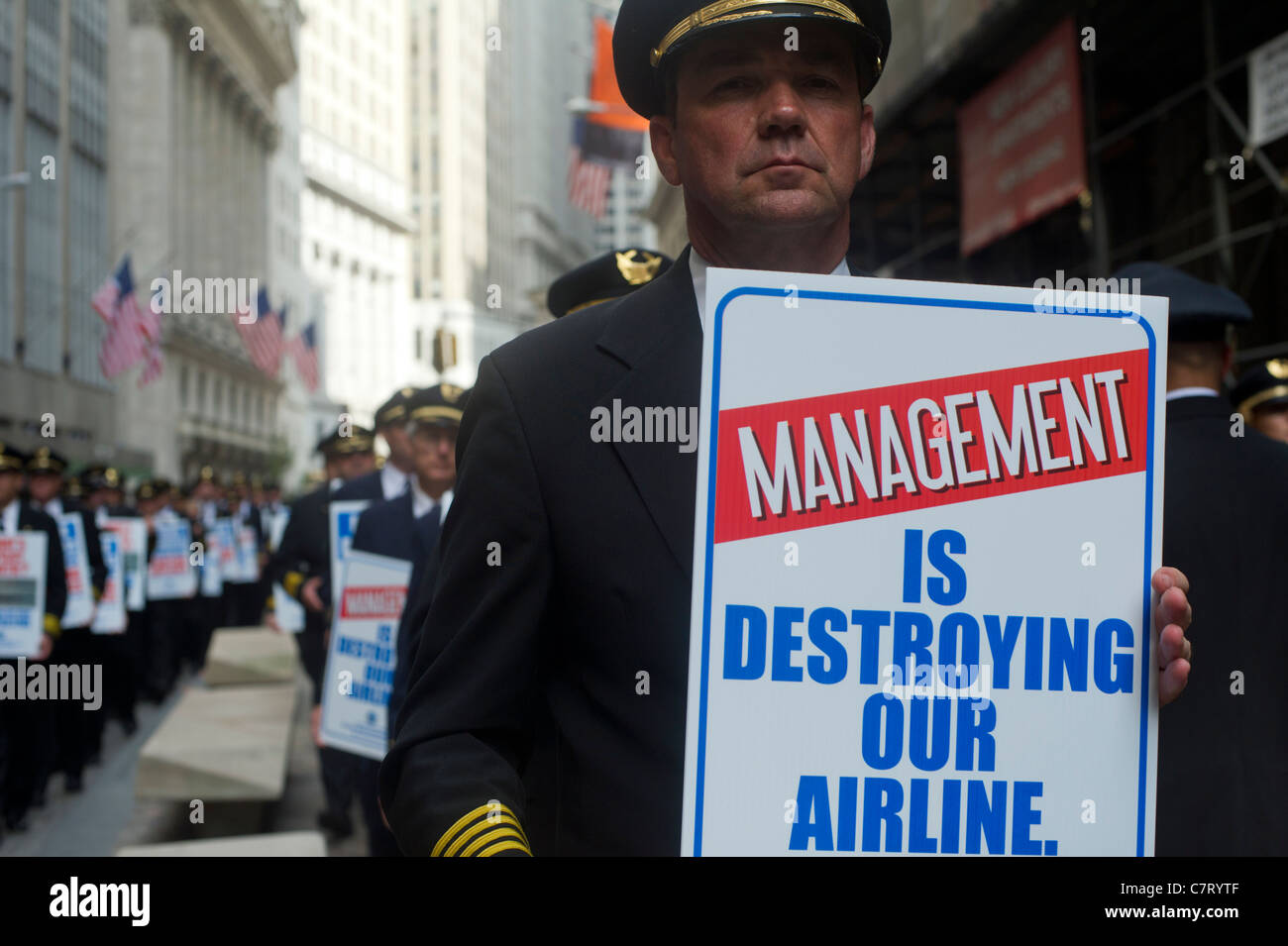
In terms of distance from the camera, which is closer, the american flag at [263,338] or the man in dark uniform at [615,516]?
the man in dark uniform at [615,516]

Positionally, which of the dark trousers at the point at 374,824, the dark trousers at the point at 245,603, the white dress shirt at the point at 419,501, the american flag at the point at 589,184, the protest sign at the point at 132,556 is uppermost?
the american flag at the point at 589,184

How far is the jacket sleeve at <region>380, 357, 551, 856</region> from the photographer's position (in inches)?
69.1

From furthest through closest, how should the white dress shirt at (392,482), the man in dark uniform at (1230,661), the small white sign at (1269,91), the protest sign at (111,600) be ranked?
the protest sign at (111,600), the small white sign at (1269,91), the white dress shirt at (392,482), the man in dark uniform at (1230,661)

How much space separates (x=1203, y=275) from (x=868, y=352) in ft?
38.8

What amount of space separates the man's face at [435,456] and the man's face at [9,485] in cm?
461

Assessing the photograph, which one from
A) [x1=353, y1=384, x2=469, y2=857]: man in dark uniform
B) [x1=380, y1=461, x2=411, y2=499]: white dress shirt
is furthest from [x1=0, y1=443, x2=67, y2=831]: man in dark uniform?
[x1=353, y1=384, x2=469, y2=857]: man in dark uniform

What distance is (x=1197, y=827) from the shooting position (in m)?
3.45

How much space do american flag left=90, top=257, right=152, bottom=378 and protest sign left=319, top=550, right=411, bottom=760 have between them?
19.0 meters

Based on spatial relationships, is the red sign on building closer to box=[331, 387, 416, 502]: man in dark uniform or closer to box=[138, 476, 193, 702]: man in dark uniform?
box=[331, 387, 416, 502]: man in dark uniform

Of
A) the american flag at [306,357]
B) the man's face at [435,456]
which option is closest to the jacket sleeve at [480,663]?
the man's face at [435,456]

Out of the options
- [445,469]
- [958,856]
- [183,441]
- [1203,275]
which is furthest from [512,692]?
[183,441]

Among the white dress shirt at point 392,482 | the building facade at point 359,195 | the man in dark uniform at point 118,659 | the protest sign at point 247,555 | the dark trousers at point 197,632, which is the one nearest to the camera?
the white dress shirt at point 392,482

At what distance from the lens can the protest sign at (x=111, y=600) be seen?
13.1m

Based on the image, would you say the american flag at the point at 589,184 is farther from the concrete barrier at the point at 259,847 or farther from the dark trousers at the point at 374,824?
the concrete barrier at the point at 259,847
